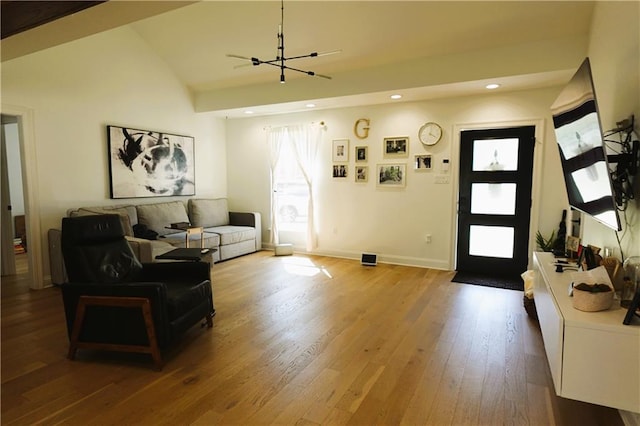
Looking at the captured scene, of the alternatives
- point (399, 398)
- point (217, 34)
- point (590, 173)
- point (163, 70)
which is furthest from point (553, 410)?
point (163, 70)

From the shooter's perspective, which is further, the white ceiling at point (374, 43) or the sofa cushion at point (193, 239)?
the sofa cushion at point (193, 239)

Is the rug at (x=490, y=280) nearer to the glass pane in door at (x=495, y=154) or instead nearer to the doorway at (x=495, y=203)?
the doorway at (x=495, y=203)

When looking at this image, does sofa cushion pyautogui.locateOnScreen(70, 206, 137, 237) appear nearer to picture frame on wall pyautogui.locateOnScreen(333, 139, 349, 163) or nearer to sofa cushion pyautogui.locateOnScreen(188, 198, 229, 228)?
sofa cushion pyautogui.locateOnScreen(188, 198, 229, 228)

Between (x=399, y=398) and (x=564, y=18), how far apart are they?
3829 mm

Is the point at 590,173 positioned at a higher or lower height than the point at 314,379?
higher

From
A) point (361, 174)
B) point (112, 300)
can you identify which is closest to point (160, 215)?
point (112, 300)

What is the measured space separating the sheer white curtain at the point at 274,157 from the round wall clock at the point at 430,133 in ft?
7.80

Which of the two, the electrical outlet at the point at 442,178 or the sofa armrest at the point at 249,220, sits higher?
the electrical outlet at the point at 442,178

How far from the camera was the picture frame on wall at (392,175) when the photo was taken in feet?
17.7

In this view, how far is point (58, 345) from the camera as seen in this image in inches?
111

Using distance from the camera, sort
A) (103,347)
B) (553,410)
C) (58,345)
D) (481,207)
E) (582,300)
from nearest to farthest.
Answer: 1. (582,300)
2. (553,410)
3. (103,347)
4. (58,345)
5. (481,207)

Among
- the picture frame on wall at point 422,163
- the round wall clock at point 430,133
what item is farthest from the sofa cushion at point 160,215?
the round wall clock at point 430,133

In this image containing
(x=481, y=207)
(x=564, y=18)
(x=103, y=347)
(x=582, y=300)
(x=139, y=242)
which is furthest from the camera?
(x=481, y=207)

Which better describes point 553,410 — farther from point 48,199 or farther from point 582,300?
point 48,199
